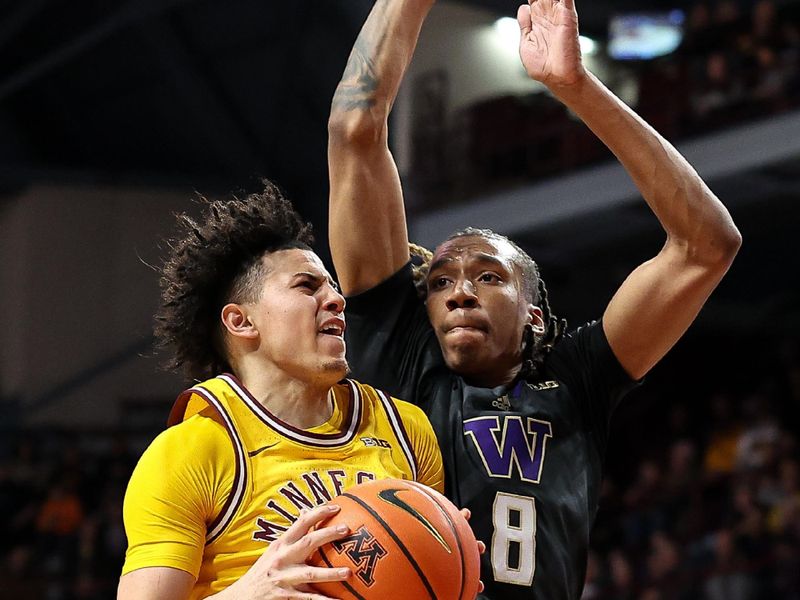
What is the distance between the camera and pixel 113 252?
16.7 metres

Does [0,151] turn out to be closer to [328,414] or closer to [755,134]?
[755,134]

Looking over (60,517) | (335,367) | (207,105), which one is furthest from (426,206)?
(335,367)

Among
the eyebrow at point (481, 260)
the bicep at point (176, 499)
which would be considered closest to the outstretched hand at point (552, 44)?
the eyebrow at point (481, 260)

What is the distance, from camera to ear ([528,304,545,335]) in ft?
11.9

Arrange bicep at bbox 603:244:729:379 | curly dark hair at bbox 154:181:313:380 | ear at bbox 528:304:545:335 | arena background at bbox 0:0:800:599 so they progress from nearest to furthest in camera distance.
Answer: curly dark hair at bbox 154:181:313:380
bicep at bbox 603:244:729:379
ear at bbox 528:304:545:335
arena background at bbox 0:0:800:599

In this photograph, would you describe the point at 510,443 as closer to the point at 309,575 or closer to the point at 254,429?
the point at 254,429

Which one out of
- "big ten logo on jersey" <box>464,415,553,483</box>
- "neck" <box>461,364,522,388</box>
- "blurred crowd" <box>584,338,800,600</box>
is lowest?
"big ten logo on jersey" <box>464,415,553,483</box>

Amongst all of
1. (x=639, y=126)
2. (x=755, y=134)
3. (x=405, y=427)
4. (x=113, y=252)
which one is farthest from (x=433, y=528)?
(x=113, y=252)

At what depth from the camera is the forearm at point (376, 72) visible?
11.4 feet

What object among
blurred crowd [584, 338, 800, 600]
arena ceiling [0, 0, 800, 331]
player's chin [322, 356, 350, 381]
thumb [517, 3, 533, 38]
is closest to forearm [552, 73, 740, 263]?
thumb [517, 3, 533, 38]

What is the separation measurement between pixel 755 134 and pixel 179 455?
8105 mm

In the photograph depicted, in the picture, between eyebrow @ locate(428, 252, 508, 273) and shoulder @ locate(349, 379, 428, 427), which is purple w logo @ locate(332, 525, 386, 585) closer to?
shoulder @ locate(349, 379, 428, 427)

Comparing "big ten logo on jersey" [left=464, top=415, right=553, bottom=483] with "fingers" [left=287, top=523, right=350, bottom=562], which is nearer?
"fingers" [left=287, top=523, right=350, bottom=562]

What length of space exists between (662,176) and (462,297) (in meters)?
0.58
